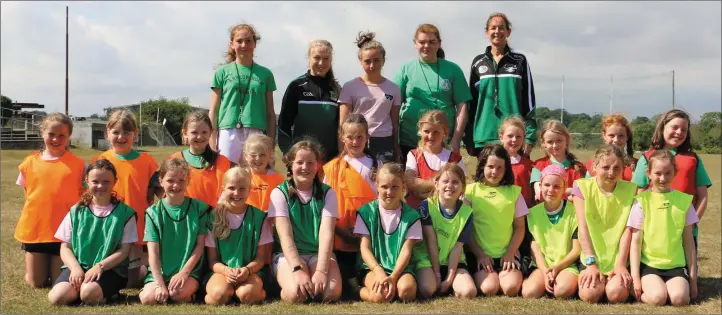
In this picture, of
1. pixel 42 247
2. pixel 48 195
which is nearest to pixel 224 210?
pixel 48 195

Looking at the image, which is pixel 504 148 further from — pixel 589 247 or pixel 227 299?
pixel 227 299

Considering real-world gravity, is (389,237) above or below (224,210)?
below

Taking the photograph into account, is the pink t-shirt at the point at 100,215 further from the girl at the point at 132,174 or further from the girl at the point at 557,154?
the girl at the point at 557,154

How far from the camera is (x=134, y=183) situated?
5758mm

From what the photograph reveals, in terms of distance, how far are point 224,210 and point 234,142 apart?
1233 mm

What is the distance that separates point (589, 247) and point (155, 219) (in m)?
3.66

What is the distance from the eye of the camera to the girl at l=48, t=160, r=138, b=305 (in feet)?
17.0

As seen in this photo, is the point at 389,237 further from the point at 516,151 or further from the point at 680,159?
the point at 680,159

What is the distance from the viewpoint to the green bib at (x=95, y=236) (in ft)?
Result: 17.2

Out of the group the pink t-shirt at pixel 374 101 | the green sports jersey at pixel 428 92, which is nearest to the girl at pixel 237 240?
the pink t-shirt at pixel 374 101

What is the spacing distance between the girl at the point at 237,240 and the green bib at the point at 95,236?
2.49ft

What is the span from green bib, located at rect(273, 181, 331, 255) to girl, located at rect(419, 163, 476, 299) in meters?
0.91

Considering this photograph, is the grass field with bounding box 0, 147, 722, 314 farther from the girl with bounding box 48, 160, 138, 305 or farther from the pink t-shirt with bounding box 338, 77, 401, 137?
the pink t-shirt with bounding box 338, 77, 401, 137

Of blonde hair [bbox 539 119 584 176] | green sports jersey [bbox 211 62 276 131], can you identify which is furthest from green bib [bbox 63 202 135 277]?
blonde hair [bbox 539 119 584 176]
